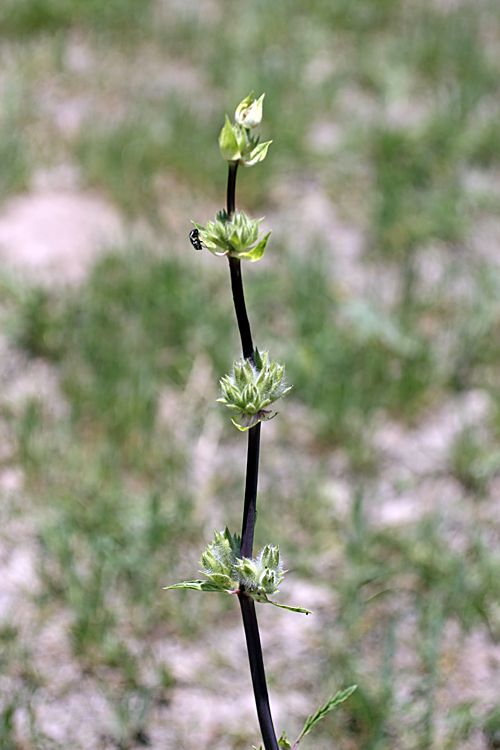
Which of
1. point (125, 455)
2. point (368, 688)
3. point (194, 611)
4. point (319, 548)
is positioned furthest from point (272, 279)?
point (368, 688)

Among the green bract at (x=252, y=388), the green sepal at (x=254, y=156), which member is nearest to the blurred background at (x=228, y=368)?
the green bract at (x=252, y=388)

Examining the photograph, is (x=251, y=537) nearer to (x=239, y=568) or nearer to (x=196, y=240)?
(x=239, y=568)

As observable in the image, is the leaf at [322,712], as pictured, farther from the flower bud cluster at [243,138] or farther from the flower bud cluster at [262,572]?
the flower bud cluster at [243,138]

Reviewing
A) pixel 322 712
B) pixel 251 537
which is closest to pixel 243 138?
pixel 251 537

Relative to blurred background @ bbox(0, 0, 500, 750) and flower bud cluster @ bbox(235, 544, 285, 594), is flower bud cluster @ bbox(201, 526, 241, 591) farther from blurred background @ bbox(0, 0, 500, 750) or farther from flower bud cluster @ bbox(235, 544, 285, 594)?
blurred background @ bbox(0, 0, 500, 750)

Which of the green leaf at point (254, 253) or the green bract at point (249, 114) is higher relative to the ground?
the green bract at point (249, 114)

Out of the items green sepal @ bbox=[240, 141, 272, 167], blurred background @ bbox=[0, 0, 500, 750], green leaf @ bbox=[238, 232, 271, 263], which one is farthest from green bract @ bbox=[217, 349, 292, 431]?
blurred background @ bbox=[0, 0, 500, 750]
